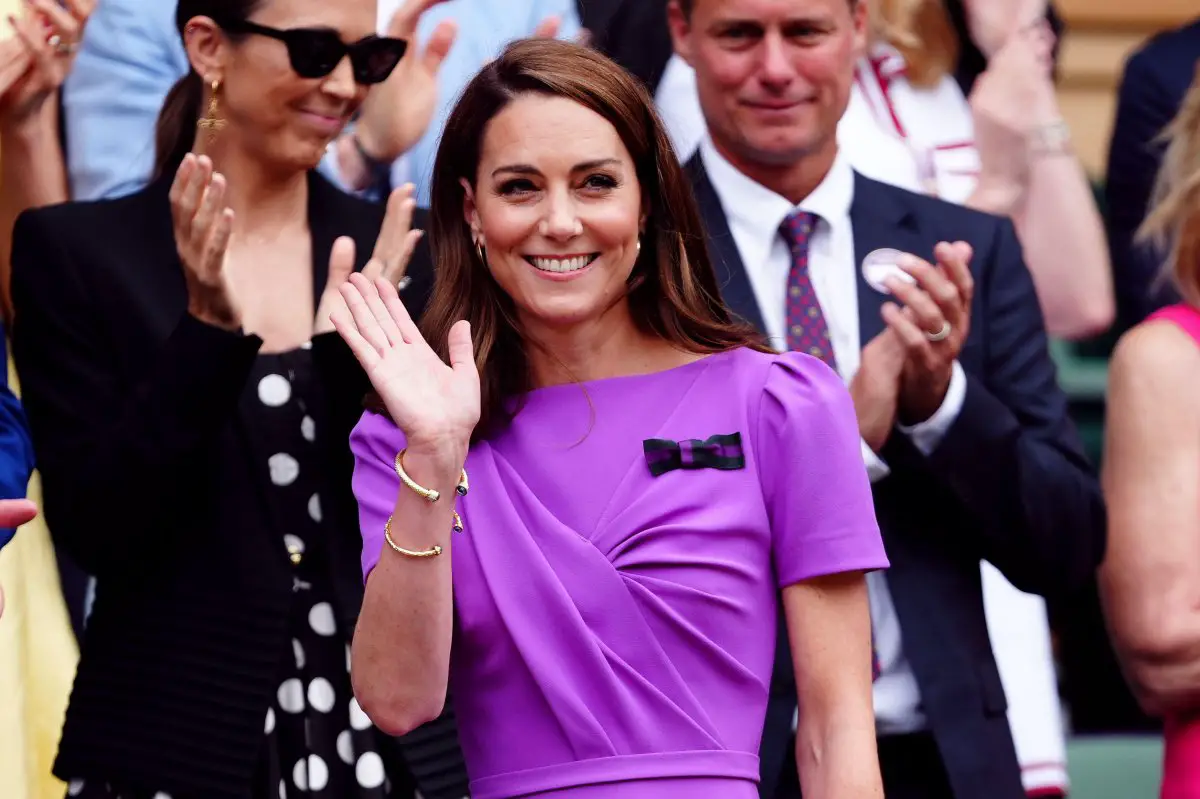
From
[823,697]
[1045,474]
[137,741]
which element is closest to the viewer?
[823,697]

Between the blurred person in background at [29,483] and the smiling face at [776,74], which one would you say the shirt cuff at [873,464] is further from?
the blurred person in background at [29,483]

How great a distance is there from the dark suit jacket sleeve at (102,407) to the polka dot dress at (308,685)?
13 centimetres

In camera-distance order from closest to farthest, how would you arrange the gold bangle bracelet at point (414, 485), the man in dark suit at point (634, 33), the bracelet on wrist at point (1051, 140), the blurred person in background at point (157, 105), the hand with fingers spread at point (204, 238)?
1. the gold bangle bracelet at point (414, 485)
2. the hand with fingers spread at point (204, 238)
3. the blurred person in background at point (157, 105)
4. the man in dark suit at point (634, 33)
5. the bracelet on wrist at point (1051, 140)

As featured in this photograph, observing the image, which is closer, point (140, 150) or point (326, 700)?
point (326, 700)

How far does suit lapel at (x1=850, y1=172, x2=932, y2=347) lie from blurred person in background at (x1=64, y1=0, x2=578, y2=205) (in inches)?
27.6

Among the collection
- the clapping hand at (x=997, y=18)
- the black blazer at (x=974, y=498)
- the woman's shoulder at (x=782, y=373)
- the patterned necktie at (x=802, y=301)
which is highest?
the clapping hand at (x=997, y=18)

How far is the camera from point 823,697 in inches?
122

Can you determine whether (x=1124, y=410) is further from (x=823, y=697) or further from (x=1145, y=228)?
(x=823, y=697)

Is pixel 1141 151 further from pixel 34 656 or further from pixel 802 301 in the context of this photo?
pixel 34 656

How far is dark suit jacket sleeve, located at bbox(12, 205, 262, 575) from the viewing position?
359cm

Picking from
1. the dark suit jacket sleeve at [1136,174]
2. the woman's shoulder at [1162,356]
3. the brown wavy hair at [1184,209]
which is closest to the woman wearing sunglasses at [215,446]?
the woman's shoulder at [1162,356]

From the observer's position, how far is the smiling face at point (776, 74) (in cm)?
411

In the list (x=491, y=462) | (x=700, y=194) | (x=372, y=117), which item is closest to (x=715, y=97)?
(x=700, y=194)

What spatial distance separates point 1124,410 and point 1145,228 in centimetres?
40
